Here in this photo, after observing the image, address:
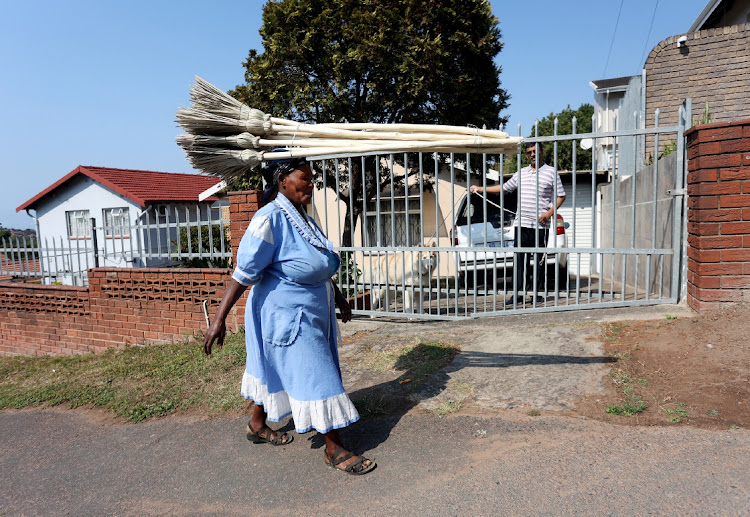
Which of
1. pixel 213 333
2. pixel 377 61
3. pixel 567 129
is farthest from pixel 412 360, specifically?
pixel 567 129

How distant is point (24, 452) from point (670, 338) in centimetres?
466

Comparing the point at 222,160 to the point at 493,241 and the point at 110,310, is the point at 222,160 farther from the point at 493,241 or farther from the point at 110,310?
the point at 110,310

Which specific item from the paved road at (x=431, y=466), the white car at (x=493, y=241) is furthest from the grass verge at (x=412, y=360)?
the white car at (x=493, y=241)

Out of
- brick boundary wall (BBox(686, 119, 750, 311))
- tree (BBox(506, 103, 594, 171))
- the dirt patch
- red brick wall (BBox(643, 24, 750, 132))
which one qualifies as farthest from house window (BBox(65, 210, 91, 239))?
tree (BBox(506, 103, 594, 171))

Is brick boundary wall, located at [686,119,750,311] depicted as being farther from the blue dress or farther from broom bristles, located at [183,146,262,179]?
broom bristles, located at [183,146,262,179]

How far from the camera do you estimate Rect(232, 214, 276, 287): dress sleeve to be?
267 centimetres

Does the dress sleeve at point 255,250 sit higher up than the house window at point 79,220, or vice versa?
the house window at point 79,220

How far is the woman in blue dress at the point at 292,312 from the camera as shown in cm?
271

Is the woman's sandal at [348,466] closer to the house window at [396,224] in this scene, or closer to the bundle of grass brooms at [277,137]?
the bundle of grass brooms at [277,137]

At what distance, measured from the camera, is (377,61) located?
27.3 feet

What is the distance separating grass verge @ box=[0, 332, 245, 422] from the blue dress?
1.20 metres

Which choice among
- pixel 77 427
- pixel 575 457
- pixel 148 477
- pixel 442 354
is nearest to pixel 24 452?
pixel 77 427

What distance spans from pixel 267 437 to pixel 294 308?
0.93 meters

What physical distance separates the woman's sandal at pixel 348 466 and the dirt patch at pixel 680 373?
1.26 m
